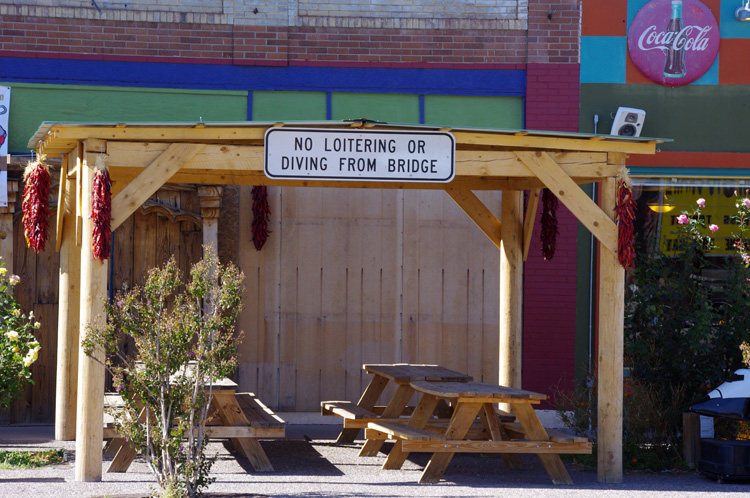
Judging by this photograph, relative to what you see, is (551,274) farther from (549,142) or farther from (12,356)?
(12,356)

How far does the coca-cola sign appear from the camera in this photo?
1222cm

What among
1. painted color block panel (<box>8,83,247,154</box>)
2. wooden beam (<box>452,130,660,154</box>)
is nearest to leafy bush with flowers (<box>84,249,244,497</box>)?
wooden beam (<box>452,130,660,154</box>)

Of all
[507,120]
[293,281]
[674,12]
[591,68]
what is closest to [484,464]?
[293,281]

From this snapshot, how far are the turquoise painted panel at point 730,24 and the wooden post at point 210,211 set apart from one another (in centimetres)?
621

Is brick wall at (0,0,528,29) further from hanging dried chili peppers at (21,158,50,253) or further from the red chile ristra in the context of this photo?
the red chile ristra

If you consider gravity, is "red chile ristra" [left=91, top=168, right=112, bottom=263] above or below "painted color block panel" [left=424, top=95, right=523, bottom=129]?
below

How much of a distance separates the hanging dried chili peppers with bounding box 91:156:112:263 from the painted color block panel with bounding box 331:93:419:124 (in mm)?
4583

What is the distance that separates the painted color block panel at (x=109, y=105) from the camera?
11625 mm

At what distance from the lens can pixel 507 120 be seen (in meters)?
12.2

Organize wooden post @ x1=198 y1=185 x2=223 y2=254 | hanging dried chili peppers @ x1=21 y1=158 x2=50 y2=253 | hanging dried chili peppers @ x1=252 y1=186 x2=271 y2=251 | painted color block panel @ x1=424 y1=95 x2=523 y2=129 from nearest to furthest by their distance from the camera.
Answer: hanging dried chili peppers @ x1=21 y1=158 x2=50 y2=253 < wooden post @ x1=198 y1=185 x2=223 y2=254 < hanging dried chili peppers @ x1=252 y1=186 x2=271 y2=251 < painted color block panel @ x1=424 y1=95 x2=523 y2=129

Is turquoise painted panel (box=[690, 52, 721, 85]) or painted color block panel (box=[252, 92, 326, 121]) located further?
turquoise painted panel (box=[690, 52, 721, 85])

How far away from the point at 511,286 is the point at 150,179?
4082mm

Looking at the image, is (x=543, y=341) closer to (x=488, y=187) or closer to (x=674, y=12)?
(x=488, y=187)

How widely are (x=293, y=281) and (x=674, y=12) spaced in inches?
216
